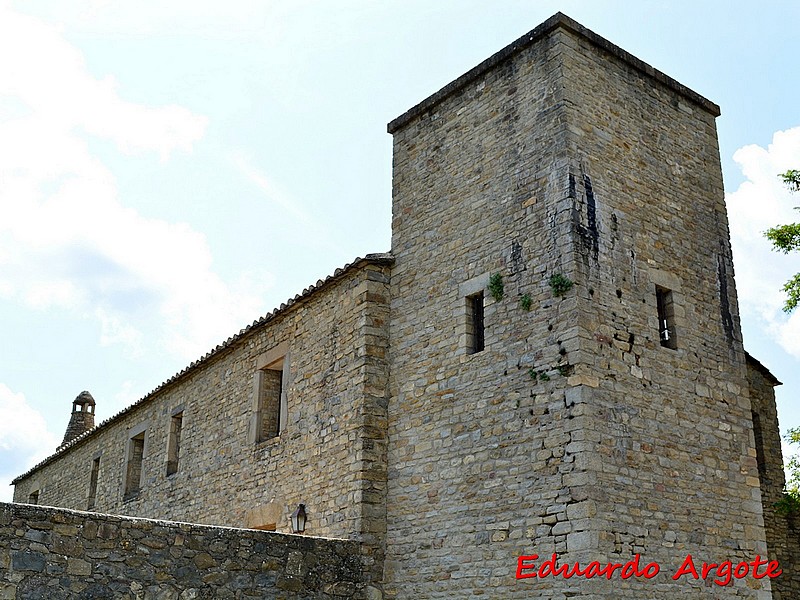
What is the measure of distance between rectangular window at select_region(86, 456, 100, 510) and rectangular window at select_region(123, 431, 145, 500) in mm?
2140

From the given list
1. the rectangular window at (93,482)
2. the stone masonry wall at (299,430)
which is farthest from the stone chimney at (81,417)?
the stone masonry wall at (299,430)

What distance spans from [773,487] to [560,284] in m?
6.11

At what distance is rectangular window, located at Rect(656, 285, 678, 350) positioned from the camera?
9.66 m

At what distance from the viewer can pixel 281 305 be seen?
40.7 feet

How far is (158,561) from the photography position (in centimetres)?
827

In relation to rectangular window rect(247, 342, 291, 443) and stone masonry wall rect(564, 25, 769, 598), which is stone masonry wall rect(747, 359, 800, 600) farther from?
rectangular window rect(247, 342, 291, 443)

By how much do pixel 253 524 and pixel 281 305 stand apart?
3120mm

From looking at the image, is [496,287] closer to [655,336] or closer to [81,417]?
[655,336]

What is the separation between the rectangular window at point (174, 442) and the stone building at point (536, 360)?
315 cm

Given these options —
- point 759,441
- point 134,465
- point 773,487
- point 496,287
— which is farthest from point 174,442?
point 773,487

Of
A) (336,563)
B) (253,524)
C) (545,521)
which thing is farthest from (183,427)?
(545,521)

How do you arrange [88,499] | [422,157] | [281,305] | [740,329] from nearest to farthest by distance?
[740,329] < [422,157] < [281,305] < [88,499]

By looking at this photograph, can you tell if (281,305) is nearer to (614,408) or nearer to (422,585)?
(422,585)

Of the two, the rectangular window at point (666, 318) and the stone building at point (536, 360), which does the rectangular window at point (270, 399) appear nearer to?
the stone building at point (536, 360)
